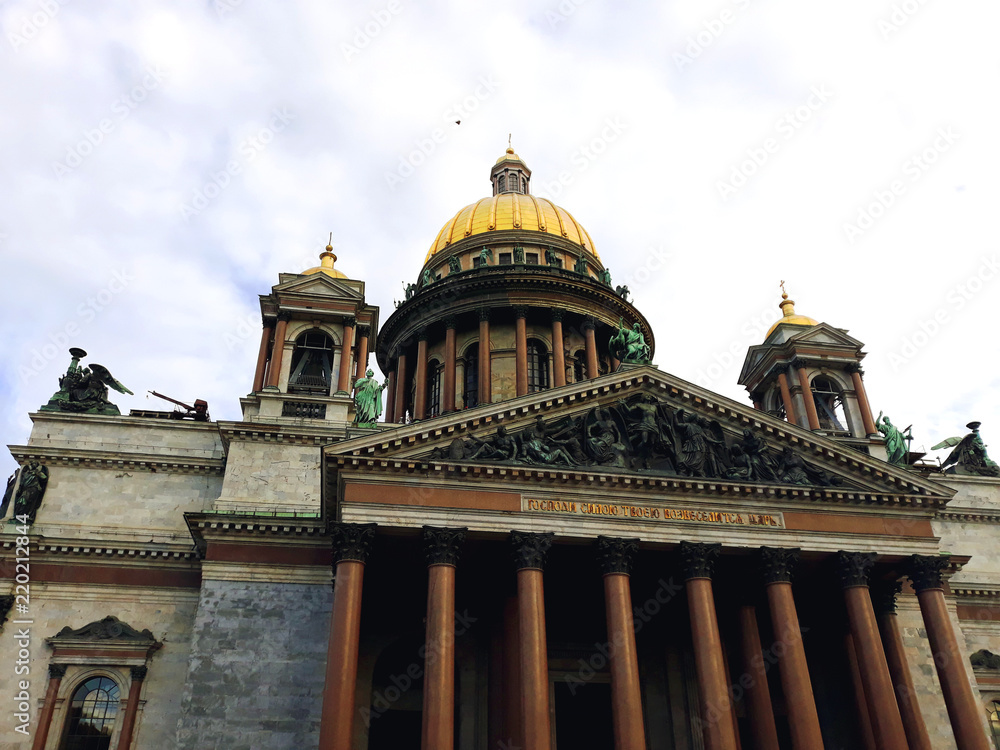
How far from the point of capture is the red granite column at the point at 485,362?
37.8 m

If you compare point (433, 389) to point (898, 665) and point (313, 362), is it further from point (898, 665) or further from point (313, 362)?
point (898, 665)

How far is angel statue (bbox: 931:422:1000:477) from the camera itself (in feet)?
117

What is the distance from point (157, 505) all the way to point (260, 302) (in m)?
8.70

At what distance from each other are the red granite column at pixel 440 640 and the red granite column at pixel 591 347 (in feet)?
59.5

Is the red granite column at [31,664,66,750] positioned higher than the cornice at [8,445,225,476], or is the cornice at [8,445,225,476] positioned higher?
the cornice at [8,445,225,476]

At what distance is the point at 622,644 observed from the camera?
21.2 metres

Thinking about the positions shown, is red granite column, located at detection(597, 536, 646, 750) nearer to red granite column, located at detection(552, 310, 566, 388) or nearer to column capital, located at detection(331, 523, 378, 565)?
column capital, located at detection(331, 523, 378, 565)

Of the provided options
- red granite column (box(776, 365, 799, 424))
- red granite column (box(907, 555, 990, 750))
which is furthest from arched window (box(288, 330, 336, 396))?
red granite column (box(907, 555, 990, 750))

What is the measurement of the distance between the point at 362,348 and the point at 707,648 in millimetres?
18264

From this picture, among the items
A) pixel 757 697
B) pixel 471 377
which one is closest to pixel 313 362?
pixel 471 377

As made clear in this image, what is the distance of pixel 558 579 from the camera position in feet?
87.8

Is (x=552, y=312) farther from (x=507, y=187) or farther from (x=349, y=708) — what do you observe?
(x=349, y=708)

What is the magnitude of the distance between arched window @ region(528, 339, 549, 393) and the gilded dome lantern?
49 millimetres

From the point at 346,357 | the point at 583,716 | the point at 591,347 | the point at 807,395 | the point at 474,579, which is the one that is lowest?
the point at 583,716
